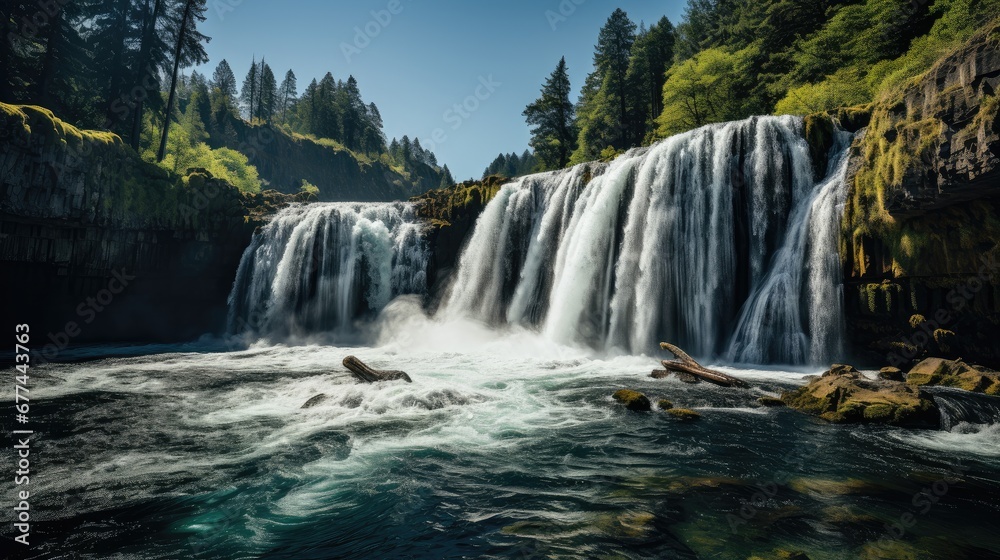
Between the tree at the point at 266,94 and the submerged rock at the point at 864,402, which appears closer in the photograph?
the submerged rock at the point at 864,402

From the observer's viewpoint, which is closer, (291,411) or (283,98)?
(291,411)

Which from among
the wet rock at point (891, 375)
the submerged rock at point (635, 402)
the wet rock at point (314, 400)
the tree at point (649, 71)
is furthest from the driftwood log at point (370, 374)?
the tree at point (649, 71)

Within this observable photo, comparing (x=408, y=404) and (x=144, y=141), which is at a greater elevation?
(x=144, y=141)

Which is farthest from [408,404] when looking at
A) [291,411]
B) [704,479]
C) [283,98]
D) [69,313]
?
[283,98]

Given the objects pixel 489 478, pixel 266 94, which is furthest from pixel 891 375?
pixel 266 94

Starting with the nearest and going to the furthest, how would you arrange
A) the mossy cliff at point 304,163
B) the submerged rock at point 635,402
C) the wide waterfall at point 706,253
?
the submerged rock at point 635,402 < the wide waterfall at point 706,253 < the mossy cliff at point 304,163

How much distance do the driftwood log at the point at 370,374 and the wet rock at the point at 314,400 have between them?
1597mm

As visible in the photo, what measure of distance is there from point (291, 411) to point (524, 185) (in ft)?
64.7

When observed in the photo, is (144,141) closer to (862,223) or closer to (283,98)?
(862,223)

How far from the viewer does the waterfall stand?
92.7 ft

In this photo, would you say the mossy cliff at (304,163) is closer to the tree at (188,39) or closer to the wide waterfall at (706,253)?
the tree at (188,39)

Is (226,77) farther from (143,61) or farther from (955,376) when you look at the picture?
(955,376)

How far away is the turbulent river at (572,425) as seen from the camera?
481cm

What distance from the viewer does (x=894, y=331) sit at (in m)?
13.9
